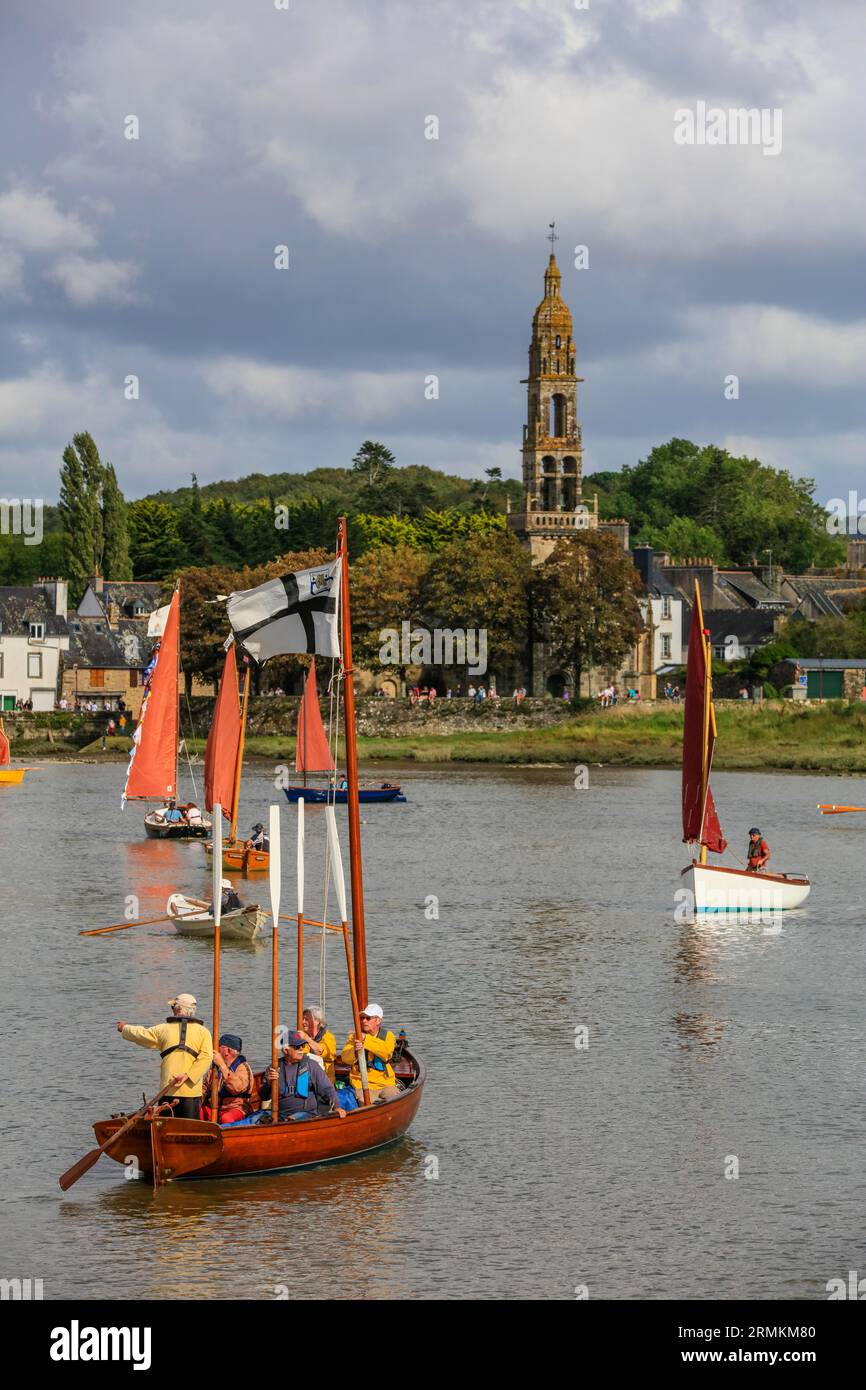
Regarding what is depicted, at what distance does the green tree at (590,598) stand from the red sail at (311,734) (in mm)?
59858

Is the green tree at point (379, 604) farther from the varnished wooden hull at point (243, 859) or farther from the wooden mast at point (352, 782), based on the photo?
the wooden mast at point (352, 782)

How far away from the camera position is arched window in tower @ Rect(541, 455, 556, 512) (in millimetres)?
169500

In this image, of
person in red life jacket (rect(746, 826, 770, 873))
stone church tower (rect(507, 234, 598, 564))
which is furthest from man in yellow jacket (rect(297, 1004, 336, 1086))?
stone church tower (rect(507, 234, 598, 564))

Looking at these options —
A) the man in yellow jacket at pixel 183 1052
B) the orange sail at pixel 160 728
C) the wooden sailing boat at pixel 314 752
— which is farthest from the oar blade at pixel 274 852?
the orange sail at pixel 160 728

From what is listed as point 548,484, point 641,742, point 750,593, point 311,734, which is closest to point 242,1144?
point 311,734

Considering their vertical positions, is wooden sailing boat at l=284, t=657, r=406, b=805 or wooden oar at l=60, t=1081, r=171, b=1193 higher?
wooden sailing boat at l=284, t=657, r=406, b=805

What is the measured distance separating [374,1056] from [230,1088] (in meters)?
3.06

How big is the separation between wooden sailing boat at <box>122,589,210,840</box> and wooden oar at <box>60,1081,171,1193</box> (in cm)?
4606

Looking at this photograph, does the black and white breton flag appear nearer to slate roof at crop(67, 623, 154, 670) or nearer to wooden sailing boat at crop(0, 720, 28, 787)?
wooden sailing boat at crop(0, 720, 28, 787)

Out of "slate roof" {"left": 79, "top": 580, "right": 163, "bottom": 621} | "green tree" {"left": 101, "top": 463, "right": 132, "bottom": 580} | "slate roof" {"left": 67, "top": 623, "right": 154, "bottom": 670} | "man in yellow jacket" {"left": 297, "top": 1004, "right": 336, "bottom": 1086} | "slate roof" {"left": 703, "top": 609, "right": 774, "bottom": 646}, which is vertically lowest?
"man in yellow jacket" {"left": 297, "top": 1004, "right": 336, "bottom": 1086}

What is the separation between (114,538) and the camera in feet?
589

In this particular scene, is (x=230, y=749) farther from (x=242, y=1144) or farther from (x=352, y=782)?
(x=242, y=1144)

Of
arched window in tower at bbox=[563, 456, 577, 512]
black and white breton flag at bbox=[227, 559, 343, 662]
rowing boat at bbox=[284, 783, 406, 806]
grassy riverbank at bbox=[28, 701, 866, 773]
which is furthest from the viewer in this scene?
arched window in tower at bbox=[563, 456, 577, 512]
